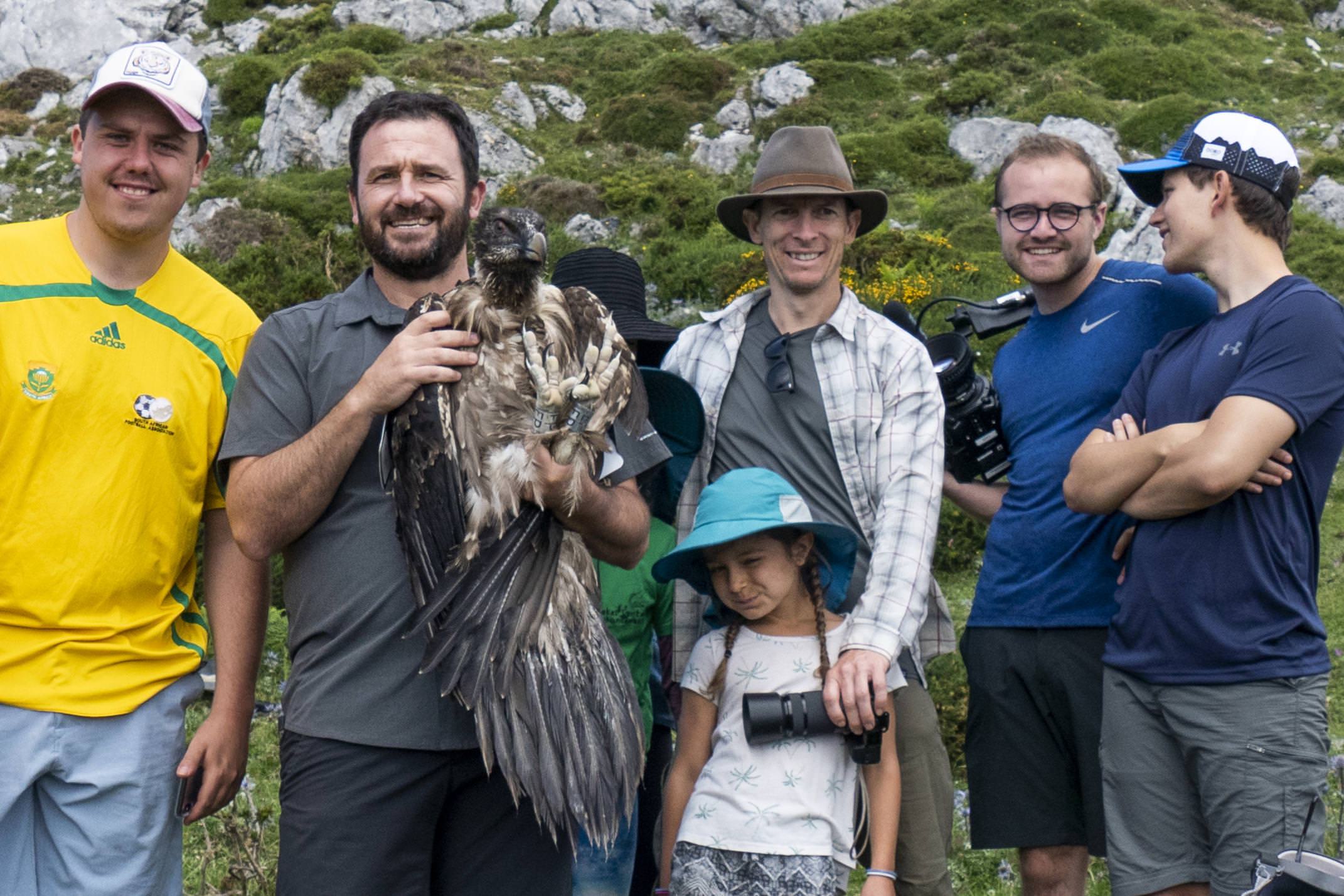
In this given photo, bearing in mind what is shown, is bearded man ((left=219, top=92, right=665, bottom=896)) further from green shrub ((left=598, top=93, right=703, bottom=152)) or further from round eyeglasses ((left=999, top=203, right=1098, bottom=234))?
green shrub ((left=598, top=93, right=703, bottom=152))

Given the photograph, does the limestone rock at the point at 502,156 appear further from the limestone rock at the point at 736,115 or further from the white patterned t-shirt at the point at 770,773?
the white patterned t-shirt at the point at 770,773

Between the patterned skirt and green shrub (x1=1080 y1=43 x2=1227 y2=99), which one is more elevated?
green shrub (x1=1080 y1=43 x2=1227 y2=99)

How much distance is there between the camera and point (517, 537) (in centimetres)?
309

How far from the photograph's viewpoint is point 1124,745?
12.1 ft

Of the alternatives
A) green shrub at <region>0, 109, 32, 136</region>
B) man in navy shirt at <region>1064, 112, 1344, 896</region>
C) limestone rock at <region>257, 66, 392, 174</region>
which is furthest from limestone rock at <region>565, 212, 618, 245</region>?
green shrub at <region>0, 109, 32, 136</region>

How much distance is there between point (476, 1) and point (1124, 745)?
176 ft

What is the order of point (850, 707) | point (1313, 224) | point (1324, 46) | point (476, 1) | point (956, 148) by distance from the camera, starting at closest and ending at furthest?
point (850, 707) < point (1313, 224) < point (956, 148) < point (1324, 46) < point (476, 1)

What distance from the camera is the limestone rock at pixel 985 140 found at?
29172 millimetres

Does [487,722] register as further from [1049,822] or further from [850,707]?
[1049,822]

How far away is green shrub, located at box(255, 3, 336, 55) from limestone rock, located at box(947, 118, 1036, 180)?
89.9 feet

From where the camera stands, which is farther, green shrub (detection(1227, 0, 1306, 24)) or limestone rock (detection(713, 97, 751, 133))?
green shrub (detection(1227, 0, 1306, 24))

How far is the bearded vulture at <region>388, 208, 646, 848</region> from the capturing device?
299 centimetres

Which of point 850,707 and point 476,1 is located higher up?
point 476,1

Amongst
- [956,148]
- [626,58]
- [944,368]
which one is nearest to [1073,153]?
[944,368]
